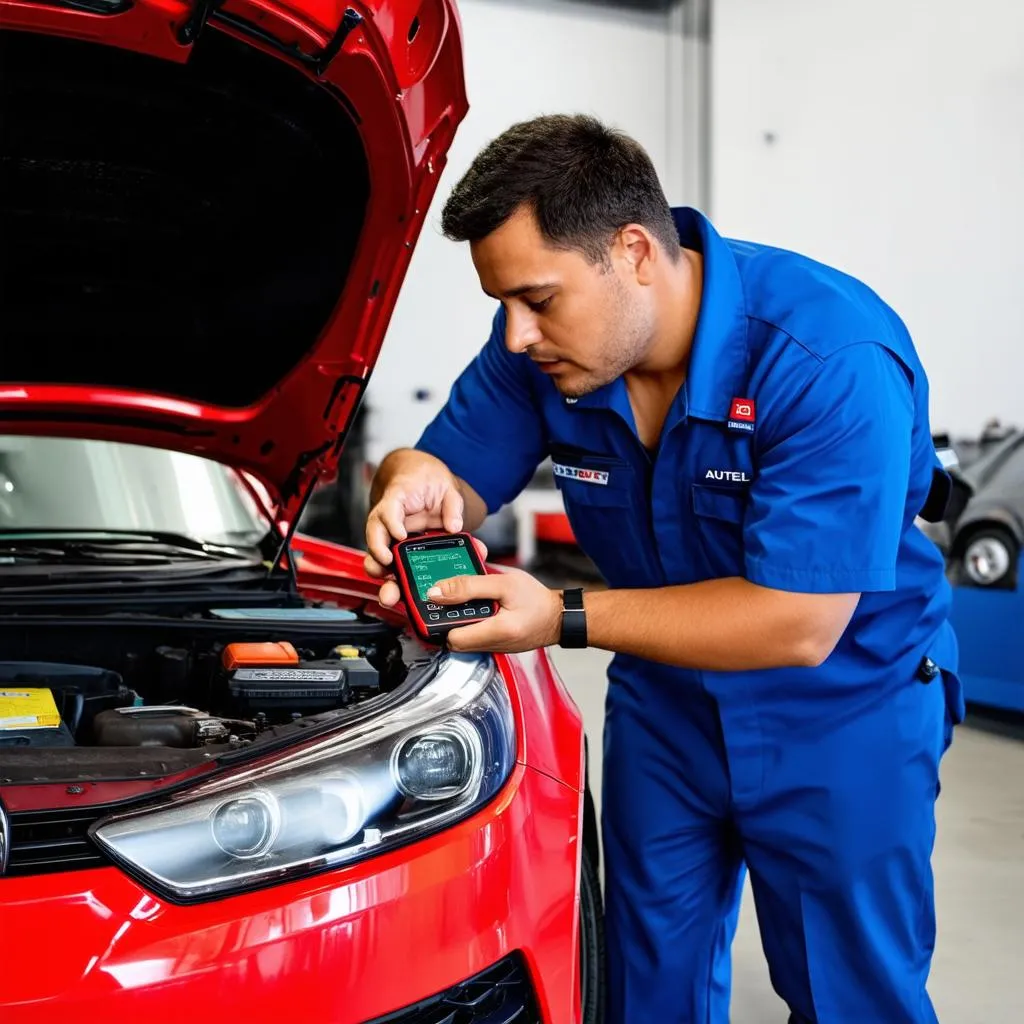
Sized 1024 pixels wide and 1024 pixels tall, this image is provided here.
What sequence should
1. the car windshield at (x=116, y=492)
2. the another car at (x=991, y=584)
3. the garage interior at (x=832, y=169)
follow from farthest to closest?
the garage interior at (x=832, y=169) → the another car at (x=991, y=584) → the car windshield at (x=116, y=492)

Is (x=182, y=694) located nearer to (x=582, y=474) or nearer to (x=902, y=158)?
(x=582, y=474)

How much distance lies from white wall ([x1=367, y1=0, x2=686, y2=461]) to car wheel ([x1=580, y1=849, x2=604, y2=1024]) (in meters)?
6.40

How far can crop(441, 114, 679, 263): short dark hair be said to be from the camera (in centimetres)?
133

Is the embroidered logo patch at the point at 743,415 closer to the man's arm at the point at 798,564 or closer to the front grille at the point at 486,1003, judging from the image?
the man's arm at the point at 798,564

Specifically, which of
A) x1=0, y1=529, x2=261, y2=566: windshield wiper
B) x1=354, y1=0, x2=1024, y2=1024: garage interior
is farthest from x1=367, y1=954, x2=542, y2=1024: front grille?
x1=354, y1=0, x2=1024, y2=1024: garage interior

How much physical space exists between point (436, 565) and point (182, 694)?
0.47 meters

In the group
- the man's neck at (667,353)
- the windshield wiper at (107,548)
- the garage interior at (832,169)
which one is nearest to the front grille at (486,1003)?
the man's neck at (667,353)

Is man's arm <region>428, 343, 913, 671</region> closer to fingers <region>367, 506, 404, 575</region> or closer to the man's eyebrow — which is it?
fingers <region>367, 506, 404, 575</region>

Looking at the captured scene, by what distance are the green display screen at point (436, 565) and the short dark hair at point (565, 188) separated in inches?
15.5

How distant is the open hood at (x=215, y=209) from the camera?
1.28 metres

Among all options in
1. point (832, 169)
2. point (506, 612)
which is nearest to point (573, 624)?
point (506, 612)

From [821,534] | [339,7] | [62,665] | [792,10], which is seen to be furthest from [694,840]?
[792,10]

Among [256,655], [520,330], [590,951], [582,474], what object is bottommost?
[590,951]

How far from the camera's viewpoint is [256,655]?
58.6 inches
